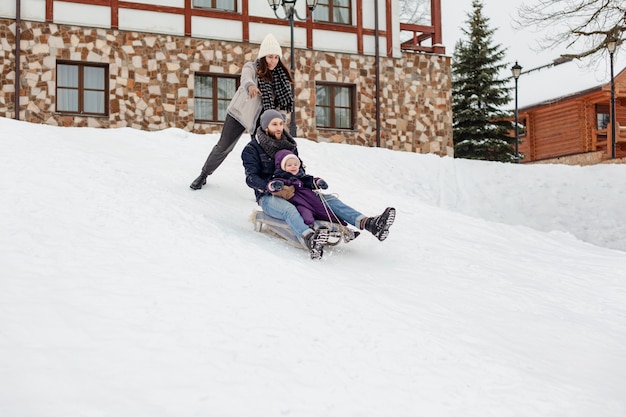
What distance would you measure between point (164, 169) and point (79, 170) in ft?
5.20

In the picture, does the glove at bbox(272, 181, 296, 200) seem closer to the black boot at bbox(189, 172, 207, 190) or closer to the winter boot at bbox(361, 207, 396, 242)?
the winter boot at bbox(361, 207, 396, 242)

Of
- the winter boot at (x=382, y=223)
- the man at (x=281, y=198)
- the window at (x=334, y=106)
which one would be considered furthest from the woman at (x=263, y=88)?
the window at (x=334, y=106)

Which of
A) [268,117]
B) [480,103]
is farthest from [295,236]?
[480,103]

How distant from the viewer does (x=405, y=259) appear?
6.80m

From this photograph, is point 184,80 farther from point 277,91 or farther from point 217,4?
point 277,91

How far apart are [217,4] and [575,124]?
16190 mm

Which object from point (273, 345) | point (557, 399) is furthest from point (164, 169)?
point (557, 399)

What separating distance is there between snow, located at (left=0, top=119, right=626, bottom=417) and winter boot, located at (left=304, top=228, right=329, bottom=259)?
0.34 feet

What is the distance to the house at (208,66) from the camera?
49.8 ft

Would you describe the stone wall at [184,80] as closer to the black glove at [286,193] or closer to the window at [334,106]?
the window at [334,106]

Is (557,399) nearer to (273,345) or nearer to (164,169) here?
(273,345)

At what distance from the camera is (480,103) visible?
25.5 m

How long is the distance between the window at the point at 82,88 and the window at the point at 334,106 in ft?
16.7

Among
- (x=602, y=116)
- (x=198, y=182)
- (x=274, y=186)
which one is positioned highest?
(x=602, y=116)
